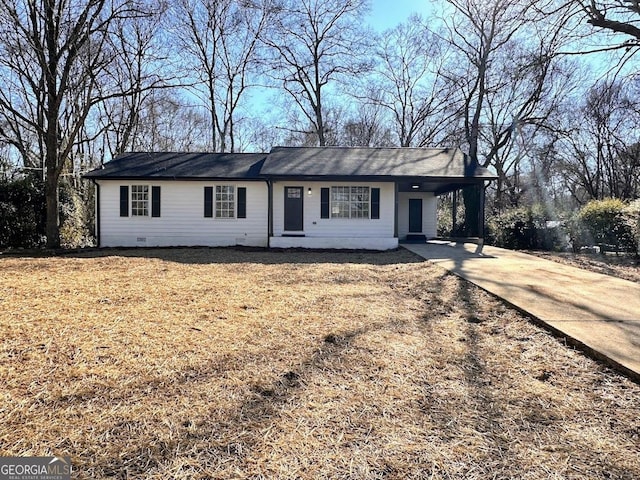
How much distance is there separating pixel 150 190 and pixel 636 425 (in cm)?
1399

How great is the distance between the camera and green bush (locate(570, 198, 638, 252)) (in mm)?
11285

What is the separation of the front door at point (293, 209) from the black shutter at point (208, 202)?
2.70m

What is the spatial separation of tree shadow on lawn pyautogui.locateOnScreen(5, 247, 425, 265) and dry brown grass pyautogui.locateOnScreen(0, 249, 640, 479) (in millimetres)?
4635

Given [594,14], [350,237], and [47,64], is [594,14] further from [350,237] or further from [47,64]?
[47,64]

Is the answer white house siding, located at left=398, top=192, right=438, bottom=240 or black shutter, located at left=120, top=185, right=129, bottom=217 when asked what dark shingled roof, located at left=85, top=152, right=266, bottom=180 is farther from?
white house siding, located at left=398, top=192, right=438, bottom=240

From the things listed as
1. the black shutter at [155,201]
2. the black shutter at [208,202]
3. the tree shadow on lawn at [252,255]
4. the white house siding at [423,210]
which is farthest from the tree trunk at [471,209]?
the black shutter at [155,201]

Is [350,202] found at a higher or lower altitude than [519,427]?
higher

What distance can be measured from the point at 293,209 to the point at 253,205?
4.83ft

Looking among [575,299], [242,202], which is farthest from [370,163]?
[575,299]

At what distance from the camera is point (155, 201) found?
13.4m

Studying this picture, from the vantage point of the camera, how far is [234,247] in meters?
13.3

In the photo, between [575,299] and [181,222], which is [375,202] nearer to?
[181,222]

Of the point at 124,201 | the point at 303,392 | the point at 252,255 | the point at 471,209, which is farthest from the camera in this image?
the point at 471,209

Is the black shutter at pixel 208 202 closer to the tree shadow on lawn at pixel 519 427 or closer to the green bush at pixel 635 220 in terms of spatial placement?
the tree shadow on lawn at pixel 519 427
